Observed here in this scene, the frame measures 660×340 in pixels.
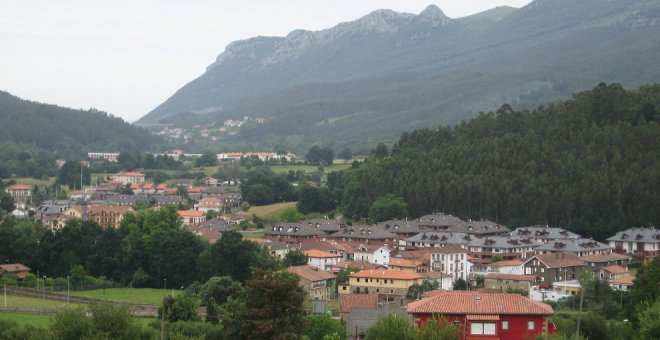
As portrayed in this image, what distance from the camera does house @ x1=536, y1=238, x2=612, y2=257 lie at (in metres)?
63.3

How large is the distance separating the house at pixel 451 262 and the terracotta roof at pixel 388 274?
4554 millimetres

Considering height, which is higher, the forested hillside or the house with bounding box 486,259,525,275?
the forested hillside

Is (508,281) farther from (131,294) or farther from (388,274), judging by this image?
(131,294)

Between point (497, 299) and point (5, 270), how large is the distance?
39.0 metres

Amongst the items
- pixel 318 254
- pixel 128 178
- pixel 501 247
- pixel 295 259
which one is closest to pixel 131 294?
pixel 295 259

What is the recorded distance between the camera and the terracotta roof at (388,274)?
55.5 m

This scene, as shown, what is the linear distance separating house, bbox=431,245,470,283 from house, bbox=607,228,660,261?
10267 mm

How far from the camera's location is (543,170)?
3068 inches

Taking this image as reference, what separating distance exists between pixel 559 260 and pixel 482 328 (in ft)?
107

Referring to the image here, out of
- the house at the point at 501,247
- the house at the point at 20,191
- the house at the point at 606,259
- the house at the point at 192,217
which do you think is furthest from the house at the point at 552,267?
the house at the point at 20,191

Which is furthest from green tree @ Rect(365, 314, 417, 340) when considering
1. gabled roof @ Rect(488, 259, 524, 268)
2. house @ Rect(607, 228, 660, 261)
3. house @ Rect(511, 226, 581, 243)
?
house @ Rect(511, 226, 581, 243)

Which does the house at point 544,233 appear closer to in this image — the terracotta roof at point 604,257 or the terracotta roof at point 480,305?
the terracotta roof at point 604,257

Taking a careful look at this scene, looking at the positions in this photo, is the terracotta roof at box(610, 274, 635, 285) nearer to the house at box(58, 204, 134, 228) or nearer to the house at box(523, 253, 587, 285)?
the house at box(523, 253, 587, 285)

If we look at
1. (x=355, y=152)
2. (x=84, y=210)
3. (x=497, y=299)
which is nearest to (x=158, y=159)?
(x=355, y=152)
